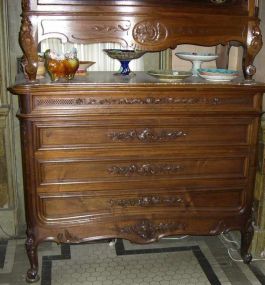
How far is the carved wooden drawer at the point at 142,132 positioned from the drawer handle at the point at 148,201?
31 centimetres

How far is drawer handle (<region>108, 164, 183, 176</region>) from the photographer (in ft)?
6.78

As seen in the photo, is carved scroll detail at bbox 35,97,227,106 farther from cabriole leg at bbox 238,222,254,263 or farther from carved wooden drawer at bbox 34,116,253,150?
cabriole leg at bbox 238,222,254,263

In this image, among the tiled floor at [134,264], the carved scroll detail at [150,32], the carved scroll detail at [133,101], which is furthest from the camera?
the tiled floor at [134,264]

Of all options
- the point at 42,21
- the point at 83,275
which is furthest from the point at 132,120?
the point at 83,275

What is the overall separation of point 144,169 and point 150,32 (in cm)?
72

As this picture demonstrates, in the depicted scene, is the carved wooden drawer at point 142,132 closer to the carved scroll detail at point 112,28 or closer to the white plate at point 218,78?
the white plate at point 218,78

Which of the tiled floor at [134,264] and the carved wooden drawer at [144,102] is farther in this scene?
the tiled floor at [134,264]

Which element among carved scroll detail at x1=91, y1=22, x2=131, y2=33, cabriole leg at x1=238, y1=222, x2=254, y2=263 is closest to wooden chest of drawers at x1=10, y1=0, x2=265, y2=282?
carved scroll detail at x1=91, y1=22, x2=131, y2=33

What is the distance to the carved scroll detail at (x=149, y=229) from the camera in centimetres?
216

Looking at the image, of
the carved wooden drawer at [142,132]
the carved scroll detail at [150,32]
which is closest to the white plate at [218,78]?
the carved wooden drawer at [142,132]

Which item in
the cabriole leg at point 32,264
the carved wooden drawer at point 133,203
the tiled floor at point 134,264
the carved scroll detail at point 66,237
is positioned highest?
the carved wooden drawer at point 133,203

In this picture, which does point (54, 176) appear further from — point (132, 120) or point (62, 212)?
point (132, 120)

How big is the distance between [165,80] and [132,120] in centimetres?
29

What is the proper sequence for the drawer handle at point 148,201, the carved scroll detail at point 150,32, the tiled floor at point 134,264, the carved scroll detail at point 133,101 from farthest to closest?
the tiled floor at point 134,264 → the drawer handle at point 148,201 → the carved scroll detail at point 150,32 → the carved scroll detail at point 133,101
